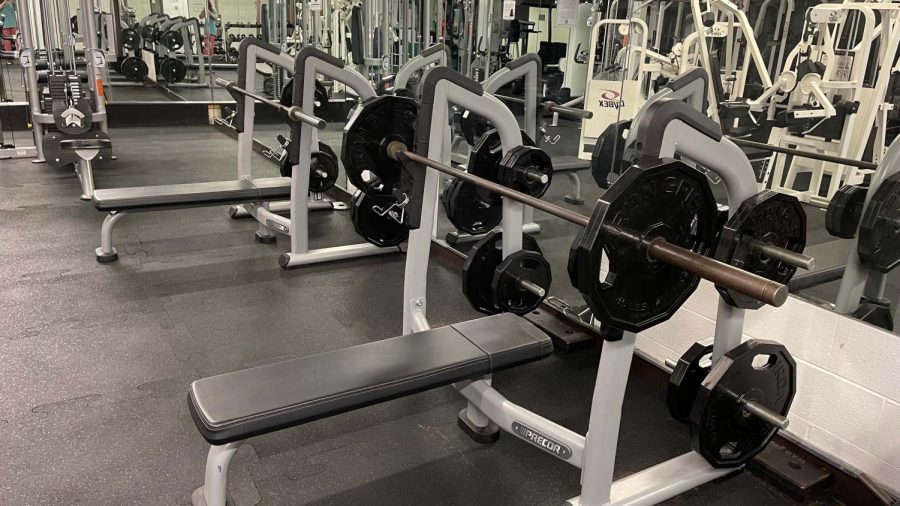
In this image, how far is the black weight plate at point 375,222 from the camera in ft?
10.3

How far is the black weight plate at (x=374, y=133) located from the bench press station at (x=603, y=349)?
727mm

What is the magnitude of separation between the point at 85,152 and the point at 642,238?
415 centimetres

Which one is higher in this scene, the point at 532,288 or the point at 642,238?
the point at 642,238

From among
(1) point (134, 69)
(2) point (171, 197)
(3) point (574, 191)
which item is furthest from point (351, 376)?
(1) point (134, 69)

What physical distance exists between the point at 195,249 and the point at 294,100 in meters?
1.07

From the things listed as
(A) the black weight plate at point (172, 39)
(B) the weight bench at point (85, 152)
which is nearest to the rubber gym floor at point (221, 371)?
(B) the weight bench at point (85, 152)

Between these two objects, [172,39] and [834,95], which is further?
[172,39]

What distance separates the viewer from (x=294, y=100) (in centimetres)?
312

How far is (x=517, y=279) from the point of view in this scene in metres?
2.05

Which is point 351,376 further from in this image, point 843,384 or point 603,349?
point 843,384

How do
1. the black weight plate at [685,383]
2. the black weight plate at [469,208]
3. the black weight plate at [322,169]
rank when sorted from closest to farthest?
the black weight plate at [685,383], the black weight plate at [469,208], the black weight plate at [322,169]

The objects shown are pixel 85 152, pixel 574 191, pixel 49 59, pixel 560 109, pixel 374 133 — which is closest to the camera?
pixel 374 133

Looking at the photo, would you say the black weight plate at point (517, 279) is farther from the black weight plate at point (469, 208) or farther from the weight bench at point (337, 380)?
the black weight plate at point (469, 208)

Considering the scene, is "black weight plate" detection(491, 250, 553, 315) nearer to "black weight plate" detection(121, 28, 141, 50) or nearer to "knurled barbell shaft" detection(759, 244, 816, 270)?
"knurled barbell shaft" detection(759, 244, 816, 270)
